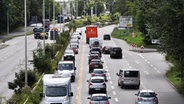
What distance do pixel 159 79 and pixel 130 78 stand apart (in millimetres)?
9124

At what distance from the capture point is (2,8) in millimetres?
117500

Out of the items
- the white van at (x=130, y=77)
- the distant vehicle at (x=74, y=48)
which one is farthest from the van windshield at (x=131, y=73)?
the distant vehicle at (x=74, y=48)

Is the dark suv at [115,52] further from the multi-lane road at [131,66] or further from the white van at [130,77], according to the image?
the white van at [130,77]

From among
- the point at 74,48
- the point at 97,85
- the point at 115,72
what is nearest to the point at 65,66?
the point at 97,85

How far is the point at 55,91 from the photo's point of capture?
35.0m

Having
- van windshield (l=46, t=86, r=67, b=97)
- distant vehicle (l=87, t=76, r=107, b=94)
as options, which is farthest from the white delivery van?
distant vehicle (l=87, t=76, r=107, b=94)

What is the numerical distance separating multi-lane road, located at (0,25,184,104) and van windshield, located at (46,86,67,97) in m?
5.92

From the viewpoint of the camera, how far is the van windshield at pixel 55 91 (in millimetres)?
34781

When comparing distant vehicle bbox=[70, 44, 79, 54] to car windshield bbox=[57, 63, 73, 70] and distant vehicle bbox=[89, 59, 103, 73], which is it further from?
car windshield bbox=[57, 63, 73, 70]

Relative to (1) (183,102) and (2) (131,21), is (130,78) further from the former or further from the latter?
(2) (131,21)

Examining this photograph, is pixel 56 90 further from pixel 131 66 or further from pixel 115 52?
pixel 115 52

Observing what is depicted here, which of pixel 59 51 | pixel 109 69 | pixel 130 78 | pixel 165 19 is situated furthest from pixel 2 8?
pixel 165 19

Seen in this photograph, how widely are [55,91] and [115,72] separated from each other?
27344 millimetres

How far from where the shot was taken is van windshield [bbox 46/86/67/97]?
3478 cm
